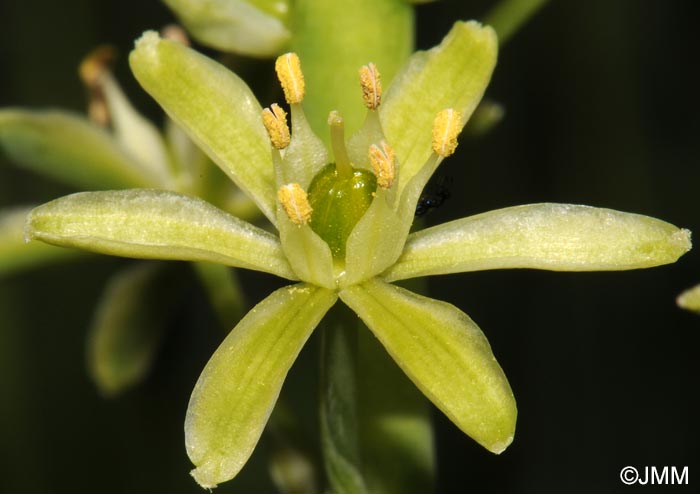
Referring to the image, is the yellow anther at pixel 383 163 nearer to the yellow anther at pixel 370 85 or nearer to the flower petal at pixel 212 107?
the yellow anther at pixel 370 85

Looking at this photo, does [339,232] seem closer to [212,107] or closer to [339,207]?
[339,207]

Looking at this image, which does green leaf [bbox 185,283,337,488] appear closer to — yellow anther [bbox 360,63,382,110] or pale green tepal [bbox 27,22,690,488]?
pale green tepal [bbox 27,22,690,488]

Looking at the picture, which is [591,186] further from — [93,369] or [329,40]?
[329,40]

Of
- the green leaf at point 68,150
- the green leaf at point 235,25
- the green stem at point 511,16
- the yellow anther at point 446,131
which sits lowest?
the yellow anther at point 446,131

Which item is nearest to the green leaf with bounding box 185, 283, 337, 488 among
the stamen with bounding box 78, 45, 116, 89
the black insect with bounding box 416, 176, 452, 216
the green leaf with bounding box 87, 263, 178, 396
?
the black insect with bounding box 416, 176, 452, 216

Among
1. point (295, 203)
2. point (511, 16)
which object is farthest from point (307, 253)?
point (511, 16)

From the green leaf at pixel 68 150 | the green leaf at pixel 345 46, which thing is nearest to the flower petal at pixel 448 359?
the green leaf at pixel 345 46
